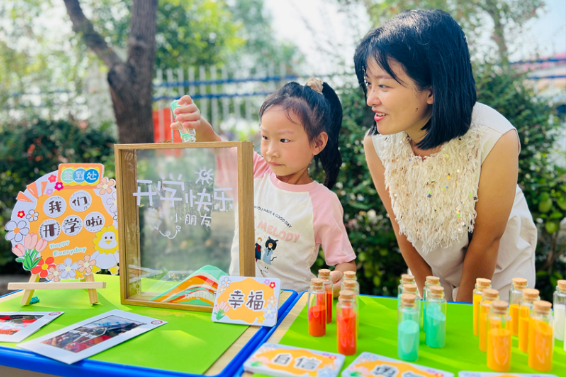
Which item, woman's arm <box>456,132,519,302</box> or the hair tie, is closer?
woman's arm <box>456,132,519,302</box>

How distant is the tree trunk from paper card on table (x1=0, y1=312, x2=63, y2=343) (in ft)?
9.97

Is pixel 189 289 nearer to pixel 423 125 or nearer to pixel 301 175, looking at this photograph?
pixel 301 175

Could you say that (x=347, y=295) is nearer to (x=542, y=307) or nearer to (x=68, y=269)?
(x=542, y=307)

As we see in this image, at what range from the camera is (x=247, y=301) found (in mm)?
1220

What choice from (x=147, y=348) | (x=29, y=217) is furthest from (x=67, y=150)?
(x=147, y=348)

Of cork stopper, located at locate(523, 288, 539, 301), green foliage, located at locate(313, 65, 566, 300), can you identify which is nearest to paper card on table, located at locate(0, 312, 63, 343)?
cork stopper, located at locate(523, 288, 539, 301)

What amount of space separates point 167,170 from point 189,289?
1.28ft

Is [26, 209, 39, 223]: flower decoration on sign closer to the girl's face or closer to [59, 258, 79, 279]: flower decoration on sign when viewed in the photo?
[59, 258, 79, 279]: flower decoration on sign

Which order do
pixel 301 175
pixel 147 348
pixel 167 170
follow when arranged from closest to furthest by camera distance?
1. pixel 147 348
2. pixel 167 170
3. pixel 301 175

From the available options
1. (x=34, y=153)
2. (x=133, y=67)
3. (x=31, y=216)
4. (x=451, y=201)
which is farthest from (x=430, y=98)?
(x=34, y=153)

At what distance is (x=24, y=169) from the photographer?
4.20 meters

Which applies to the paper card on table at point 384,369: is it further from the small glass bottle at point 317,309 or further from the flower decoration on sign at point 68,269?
the flower decoration on sign at point 68,269

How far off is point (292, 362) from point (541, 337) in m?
0.57

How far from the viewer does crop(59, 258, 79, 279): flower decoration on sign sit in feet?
4.64
